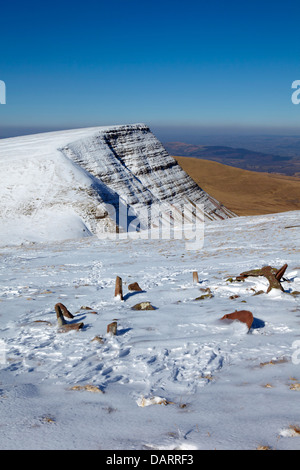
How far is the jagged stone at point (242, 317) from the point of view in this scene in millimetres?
3872

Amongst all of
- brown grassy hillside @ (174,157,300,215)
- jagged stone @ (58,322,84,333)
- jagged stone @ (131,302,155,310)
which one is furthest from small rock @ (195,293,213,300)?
brown grassy hillside @ (174,157,300,215)

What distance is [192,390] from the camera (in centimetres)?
269

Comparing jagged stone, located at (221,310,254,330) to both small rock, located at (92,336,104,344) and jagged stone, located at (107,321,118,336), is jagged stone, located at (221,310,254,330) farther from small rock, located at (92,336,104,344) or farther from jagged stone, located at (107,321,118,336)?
small rock, located at (92,336,104,344)

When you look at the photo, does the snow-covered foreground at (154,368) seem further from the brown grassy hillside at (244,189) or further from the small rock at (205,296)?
the brown grassy hillside at (244,189)

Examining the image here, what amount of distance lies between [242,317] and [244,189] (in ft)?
206

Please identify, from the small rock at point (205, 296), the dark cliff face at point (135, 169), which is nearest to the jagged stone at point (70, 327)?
the small rock at point (205, 296)

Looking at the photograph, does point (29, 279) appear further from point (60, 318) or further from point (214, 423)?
point (214, 423)

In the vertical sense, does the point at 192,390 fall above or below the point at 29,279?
above

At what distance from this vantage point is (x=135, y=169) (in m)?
30.9

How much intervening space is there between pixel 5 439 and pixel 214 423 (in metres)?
1.25

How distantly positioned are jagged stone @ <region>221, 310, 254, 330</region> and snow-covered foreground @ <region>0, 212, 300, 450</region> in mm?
88

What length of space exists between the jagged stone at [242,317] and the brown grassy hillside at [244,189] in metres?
38.8

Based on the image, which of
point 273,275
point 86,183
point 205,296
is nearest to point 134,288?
point 205,296
